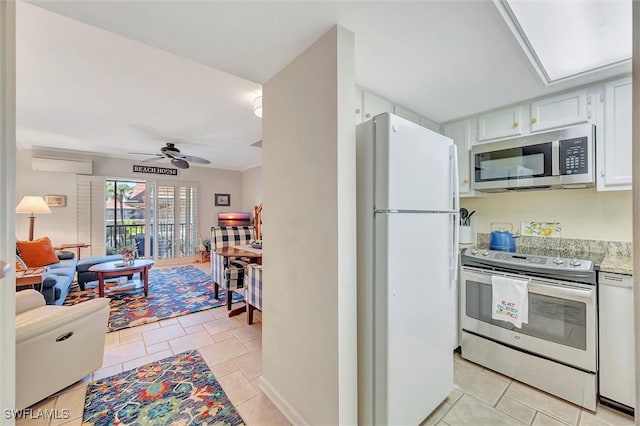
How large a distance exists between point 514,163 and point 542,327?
51.7 inches

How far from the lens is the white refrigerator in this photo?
1.34 metres

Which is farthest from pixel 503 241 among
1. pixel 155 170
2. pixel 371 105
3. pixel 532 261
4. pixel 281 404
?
pixel 155 170

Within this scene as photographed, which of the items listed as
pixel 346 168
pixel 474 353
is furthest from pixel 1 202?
pixel 474 353

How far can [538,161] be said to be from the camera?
210cm

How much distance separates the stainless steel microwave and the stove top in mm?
587

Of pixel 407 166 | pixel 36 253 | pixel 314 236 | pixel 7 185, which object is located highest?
pixel 407 166

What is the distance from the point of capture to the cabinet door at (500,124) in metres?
2.24

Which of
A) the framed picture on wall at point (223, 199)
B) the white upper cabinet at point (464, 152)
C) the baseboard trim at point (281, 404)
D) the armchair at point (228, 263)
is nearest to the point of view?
the baseboard trim at point (281, 404)

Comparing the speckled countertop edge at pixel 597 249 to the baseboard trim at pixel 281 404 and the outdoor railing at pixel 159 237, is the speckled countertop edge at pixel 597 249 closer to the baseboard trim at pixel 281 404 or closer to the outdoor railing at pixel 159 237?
the baseboard trim at pixel 281 404

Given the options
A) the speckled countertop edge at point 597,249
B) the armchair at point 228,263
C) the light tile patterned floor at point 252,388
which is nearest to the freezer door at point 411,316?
the light tile patterned floor at point 252,388

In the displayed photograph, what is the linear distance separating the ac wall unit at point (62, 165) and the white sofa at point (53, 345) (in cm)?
402

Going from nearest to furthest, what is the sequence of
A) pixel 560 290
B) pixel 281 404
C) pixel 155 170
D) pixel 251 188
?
1. pixel 281 404
2. pixel 560 290
3. pixel 155 170
4. pixel 251 188

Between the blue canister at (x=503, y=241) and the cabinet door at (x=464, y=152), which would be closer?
the blue canister at (x=503, y=241)

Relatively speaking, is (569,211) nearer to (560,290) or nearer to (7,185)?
(560,290)
